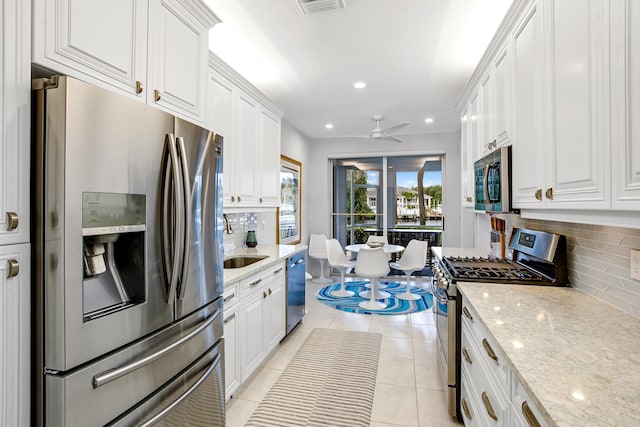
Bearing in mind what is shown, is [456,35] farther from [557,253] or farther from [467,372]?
[467,372]

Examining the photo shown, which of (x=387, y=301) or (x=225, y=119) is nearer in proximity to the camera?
(x=225, y=119)

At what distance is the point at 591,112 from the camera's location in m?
1.16

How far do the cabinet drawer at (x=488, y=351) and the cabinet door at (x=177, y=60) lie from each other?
1791mm

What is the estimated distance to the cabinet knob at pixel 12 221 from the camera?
96 centimetres

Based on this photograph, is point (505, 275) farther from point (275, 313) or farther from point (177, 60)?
point (177, 60)

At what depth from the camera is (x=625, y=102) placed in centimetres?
99

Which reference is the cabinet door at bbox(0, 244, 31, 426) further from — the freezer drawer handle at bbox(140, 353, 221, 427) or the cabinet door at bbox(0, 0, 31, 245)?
the freezer drawer handle at bbox(140, 353, 221, 427)

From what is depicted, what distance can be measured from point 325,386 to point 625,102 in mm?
2402

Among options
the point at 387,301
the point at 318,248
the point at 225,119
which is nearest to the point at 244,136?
the point at 225,119

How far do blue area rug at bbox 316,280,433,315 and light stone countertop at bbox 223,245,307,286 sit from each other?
1376 millimetres

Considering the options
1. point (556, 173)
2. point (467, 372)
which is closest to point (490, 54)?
point (556, 173)

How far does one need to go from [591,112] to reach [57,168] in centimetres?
178

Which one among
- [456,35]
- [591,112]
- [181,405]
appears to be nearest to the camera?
[591,112]

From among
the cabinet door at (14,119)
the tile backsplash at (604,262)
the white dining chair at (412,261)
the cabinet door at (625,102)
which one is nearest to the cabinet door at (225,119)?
the cabinet door at (14,119)
